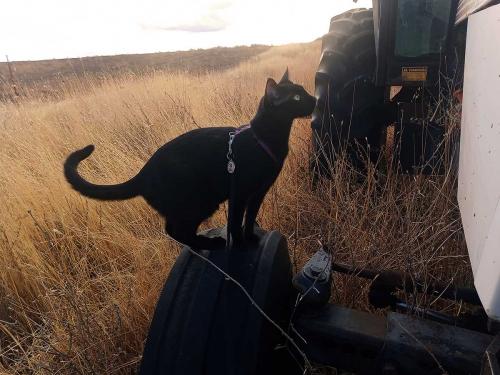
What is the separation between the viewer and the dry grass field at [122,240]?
1.72 metres

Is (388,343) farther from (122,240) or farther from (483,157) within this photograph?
(122,240)

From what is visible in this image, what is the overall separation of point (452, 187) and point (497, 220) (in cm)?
152

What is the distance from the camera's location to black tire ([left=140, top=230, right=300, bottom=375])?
0.99 m

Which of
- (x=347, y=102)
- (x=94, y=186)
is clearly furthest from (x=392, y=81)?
(x=94, y=186)

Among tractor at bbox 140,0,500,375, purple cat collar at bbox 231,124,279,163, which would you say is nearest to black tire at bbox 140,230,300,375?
tractor at bbox 140,0,500,375

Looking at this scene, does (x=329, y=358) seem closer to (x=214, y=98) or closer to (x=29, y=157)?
(x=29, y=157)

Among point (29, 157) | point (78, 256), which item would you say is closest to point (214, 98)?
point (29, 157)

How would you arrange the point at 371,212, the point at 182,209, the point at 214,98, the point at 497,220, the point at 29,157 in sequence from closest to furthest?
the point at 497,220 → the point at 182,209 → the point at 371,212 → the point at 29,157 → the point at 214,98

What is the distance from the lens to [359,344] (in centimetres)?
98

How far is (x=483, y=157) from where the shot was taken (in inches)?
31.9

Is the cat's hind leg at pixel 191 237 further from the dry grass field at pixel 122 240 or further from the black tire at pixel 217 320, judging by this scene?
the dry grass field at pixel 122 240

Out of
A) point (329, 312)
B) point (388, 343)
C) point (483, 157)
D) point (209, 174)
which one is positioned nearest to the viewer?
point (483, 157)

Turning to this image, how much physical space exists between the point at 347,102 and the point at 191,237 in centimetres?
159

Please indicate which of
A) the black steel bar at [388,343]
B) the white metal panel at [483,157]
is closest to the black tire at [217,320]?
the black steel bar at [388,343]
